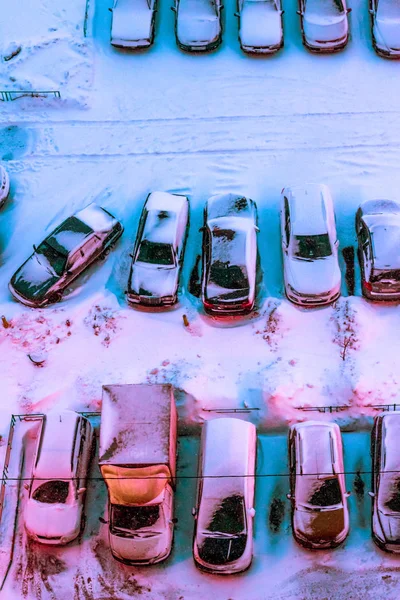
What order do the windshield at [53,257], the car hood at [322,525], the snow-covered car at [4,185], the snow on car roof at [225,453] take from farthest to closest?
the snow-covered car at [4,185]
the windshield at [53,257]
the snow on car roof at [225,453]
the car hood at [322,525]

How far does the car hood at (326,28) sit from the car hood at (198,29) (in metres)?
3.06

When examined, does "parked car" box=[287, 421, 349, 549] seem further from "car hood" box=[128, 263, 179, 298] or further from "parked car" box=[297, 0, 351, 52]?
"parked car" box=[297, 0, 351, 52]

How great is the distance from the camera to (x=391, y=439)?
1362cm

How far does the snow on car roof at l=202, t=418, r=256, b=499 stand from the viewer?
43.7 ft

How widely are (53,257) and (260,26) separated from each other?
1066 cm

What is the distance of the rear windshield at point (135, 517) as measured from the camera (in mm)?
13094

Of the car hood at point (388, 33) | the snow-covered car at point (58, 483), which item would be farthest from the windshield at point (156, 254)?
the car hood at point (388, 33)

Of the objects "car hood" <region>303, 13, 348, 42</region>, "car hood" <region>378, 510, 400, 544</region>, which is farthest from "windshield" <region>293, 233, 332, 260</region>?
"car hood" <region>303, 13, 348, 42</region>

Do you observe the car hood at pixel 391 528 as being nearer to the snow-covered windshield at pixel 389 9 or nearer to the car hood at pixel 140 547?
the car hood at pixel 140 547

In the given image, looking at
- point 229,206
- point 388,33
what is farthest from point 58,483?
point 388,33

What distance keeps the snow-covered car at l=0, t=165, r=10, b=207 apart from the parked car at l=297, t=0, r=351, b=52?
10735mm

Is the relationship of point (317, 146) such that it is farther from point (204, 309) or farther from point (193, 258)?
point (204, 309)

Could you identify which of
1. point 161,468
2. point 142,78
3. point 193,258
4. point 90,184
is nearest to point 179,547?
point 161,468

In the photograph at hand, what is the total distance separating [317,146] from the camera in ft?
61.7
